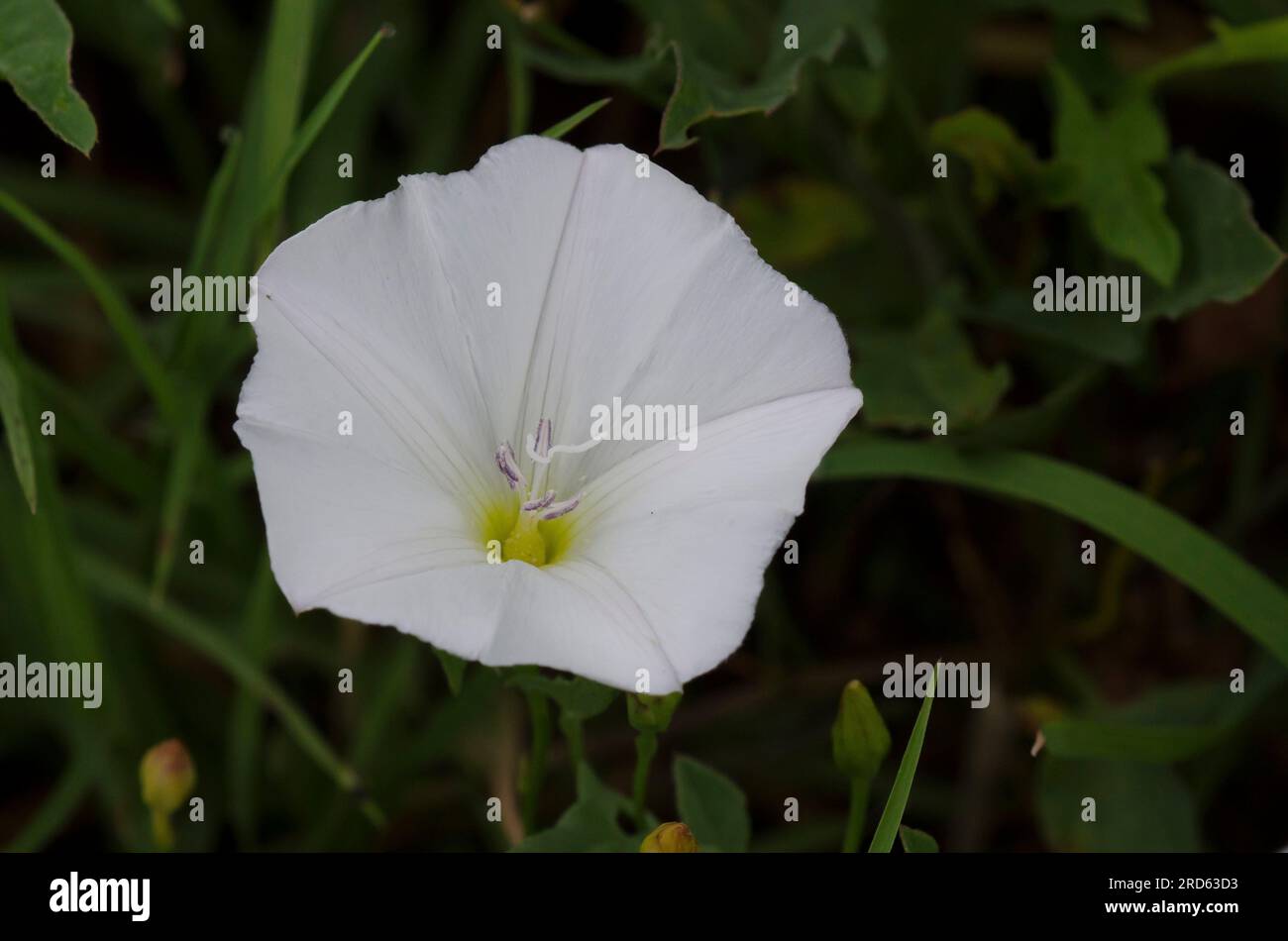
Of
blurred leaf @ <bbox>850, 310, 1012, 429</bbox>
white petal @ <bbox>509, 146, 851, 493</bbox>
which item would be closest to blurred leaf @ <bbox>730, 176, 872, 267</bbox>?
blurred leaf @ <bbox>850, 310, 1012, 429</bbox>

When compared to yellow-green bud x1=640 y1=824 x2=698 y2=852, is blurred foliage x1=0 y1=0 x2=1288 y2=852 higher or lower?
higher

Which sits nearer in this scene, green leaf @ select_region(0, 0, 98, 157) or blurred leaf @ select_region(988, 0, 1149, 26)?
green leaf @ select_region(0, 0, 98, 157)

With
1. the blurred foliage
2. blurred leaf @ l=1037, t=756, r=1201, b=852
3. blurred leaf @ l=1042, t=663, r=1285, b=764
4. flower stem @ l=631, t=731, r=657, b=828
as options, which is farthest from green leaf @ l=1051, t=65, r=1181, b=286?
flower stem @ l=631, t=731, r=657, b=828

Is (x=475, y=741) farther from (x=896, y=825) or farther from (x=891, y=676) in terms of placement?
(x=896, y=825)

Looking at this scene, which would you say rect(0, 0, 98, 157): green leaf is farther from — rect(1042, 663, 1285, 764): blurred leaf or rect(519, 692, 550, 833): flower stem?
rect(1042, 663, 1285, 764): blurred leaf

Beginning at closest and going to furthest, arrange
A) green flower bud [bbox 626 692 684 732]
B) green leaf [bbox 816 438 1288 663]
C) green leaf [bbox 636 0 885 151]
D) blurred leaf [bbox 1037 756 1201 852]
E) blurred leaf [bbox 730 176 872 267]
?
green flower bud [bbox 626 692 684 732], green leaf [bbox 636 0 885 151], green leaf [bbox 816 438 1288 663], blurred leaf [bbox 1037 756 1201 852], blurred leaf [bbox 730 176 872 267]

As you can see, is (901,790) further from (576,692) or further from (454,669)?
(454,669)

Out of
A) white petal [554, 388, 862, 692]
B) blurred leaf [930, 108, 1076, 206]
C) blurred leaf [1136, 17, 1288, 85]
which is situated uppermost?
blurred leaf [1136, 17, 1288, 85]

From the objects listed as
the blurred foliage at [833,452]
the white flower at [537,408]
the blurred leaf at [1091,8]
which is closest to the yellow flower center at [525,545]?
the white flower at [537,408]

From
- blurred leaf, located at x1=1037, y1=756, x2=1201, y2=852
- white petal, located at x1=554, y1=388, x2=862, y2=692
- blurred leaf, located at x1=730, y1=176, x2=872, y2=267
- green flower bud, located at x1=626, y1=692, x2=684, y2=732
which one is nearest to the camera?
white petal, located at x1=554, y1=388, x2=862, y2=692
